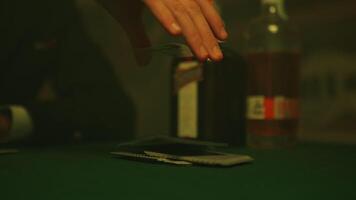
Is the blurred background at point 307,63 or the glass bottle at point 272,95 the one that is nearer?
the glass bottle at point 272,95

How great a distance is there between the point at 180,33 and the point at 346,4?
44 cm

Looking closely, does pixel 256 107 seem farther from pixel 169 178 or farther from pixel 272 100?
pixel 169 178

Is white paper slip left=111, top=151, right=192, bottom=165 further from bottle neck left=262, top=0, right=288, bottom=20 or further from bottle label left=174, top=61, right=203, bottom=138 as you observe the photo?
bottle neck left=262, top=0, right=288, bottom=20

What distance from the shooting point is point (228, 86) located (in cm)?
74

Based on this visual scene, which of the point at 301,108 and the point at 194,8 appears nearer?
the point at 194,8

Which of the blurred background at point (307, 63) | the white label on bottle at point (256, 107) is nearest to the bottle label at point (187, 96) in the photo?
the white label on bottle at point (256, 107)

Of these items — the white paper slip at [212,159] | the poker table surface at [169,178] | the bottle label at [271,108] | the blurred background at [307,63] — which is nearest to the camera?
the poker table surface at [169,178]

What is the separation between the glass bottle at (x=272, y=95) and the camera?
700 mm

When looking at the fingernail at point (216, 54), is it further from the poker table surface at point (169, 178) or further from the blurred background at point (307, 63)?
the blurred background at point (307, 63)

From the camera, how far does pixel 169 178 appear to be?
1.36ft

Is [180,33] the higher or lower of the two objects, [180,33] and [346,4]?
the lower

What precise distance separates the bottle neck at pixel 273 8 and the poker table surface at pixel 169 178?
0.26 metres

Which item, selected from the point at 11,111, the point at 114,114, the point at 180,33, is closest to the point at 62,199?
the point at 180,33

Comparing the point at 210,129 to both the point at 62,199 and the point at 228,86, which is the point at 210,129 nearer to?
the point at 228,86
